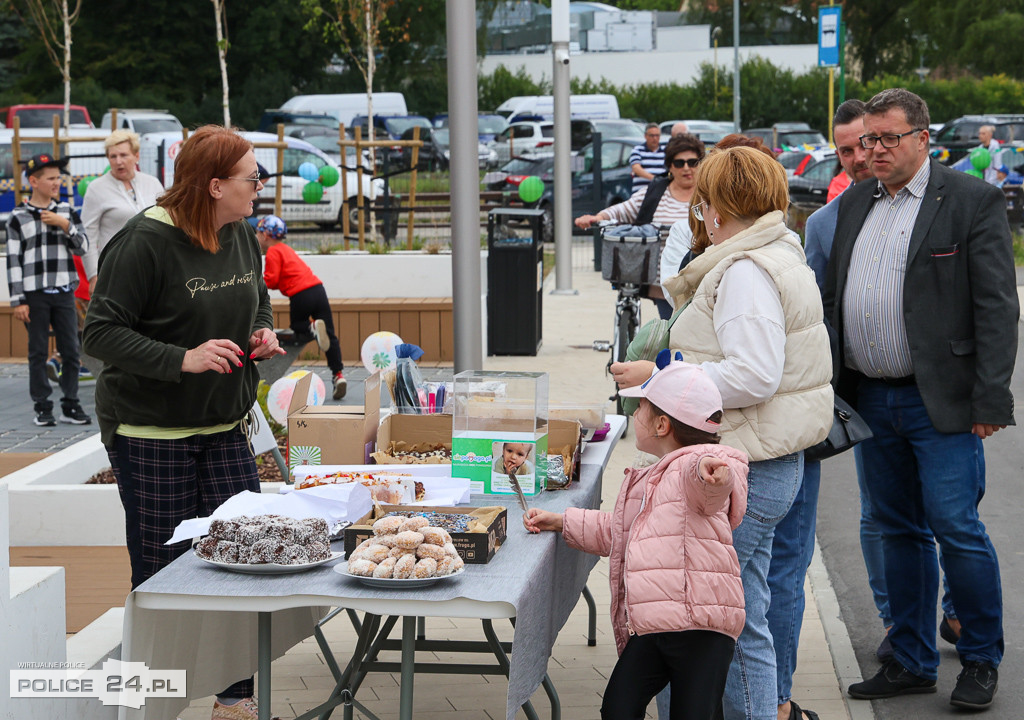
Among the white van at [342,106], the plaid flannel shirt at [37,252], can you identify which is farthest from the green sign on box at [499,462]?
the white van at [342,106]

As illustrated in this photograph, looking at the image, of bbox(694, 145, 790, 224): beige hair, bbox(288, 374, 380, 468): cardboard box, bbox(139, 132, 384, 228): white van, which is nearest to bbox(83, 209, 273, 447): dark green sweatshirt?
bbox(288, 374, 380, 468): cardboard box

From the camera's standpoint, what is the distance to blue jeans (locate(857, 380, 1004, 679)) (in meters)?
4.06

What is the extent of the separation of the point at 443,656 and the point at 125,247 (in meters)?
2.03

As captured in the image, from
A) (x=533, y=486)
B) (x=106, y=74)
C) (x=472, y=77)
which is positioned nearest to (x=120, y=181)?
(x=472, y=77)

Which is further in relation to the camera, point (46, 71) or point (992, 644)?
point (46, 71)

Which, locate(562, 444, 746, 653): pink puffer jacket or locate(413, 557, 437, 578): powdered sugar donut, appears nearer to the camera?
locate(413, 557, 437, 578): powdered sugar donut

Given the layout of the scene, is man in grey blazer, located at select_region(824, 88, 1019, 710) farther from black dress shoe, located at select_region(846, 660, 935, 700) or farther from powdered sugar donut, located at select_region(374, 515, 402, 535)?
powdered sugar donut, located at select_region(374, 515, 402, 535)

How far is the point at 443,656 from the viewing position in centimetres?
473

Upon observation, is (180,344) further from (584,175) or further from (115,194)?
(584,175)

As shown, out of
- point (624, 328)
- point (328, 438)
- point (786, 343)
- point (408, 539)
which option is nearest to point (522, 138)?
point (624, 328)

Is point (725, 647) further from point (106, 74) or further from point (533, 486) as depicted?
point (106, 74)

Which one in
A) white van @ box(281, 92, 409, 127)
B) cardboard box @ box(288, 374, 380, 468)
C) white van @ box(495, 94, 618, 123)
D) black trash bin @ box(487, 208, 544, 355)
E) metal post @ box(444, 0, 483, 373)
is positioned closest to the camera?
cardboard box @ box(288, 374, 380, 468)

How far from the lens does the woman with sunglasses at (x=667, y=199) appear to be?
7.60 m

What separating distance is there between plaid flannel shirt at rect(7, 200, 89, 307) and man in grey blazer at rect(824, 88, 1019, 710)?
5.77 metres
